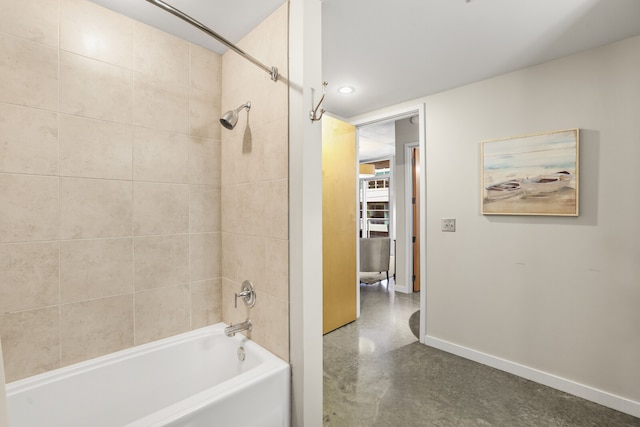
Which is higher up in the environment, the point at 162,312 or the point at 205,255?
the point at 205,255

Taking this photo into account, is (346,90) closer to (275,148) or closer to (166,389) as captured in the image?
(275,148)

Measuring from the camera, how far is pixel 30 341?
1.44 metres

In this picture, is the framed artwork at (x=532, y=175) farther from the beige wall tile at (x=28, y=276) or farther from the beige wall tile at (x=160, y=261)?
the beige wall tile at (x=28, y=276)

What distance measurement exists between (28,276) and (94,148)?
70cm

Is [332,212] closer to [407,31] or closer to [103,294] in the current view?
[407,31]

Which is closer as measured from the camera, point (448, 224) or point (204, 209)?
point (204, 209)

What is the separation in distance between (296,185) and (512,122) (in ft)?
6.45

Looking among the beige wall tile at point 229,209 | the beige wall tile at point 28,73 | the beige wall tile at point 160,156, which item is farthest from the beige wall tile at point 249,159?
A: the beige wall tile at point 28,73

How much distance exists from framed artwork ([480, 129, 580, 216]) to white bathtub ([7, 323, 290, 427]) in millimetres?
2095

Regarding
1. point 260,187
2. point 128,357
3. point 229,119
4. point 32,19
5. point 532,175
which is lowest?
point 128,357

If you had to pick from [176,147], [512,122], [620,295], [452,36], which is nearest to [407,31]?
[452,36]

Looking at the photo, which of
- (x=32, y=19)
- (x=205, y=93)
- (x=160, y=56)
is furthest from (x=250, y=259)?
(x=32, y=19)

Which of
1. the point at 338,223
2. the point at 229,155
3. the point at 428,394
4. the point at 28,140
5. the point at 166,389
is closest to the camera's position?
the point at 28,140

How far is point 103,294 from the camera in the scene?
162 centimetres
